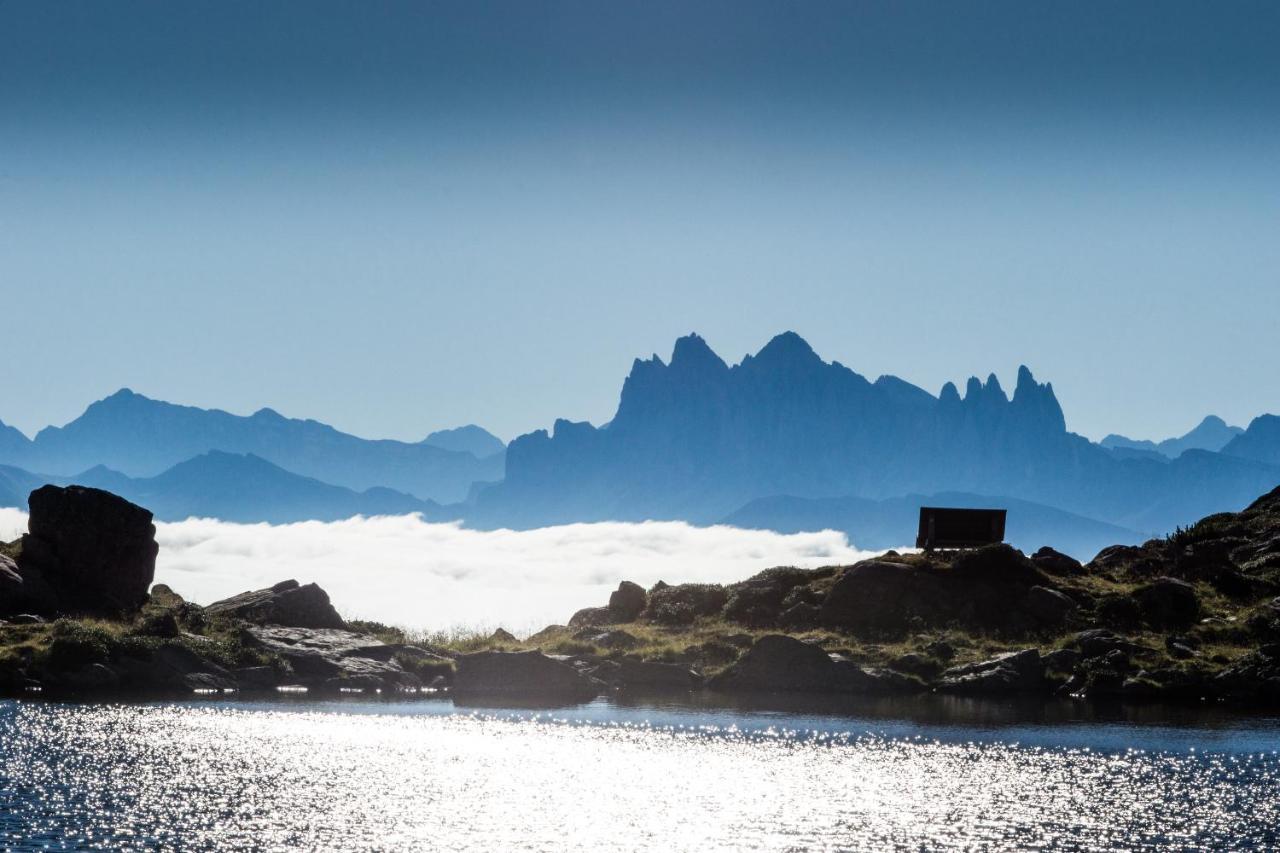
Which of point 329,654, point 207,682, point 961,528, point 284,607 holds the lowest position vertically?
point 207,682

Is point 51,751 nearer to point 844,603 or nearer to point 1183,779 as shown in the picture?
point 1183,779

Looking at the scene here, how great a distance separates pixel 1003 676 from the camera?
75.9m

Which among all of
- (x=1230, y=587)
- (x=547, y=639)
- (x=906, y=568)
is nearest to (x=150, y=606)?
(x=547, y=639)

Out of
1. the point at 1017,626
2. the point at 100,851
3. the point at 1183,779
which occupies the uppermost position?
the point at 1017,626

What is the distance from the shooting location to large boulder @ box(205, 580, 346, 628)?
85.6 m

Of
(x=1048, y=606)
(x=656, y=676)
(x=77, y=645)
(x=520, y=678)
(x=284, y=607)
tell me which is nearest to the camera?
(x=77, y=645)

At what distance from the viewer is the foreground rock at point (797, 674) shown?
Answer: 254 feet

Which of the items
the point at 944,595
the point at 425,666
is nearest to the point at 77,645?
the point at 425,666

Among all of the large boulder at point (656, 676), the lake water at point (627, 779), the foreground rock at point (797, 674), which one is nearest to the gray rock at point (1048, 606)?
the foreground rock at point (797, 674)

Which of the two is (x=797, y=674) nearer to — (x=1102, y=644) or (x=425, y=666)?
(x=1102, y=644)

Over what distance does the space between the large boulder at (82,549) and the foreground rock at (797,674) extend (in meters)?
40.3

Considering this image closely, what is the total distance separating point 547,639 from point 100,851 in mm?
58586

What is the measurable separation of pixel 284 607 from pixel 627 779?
47.3 meters

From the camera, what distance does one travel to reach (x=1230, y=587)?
87562 mm
